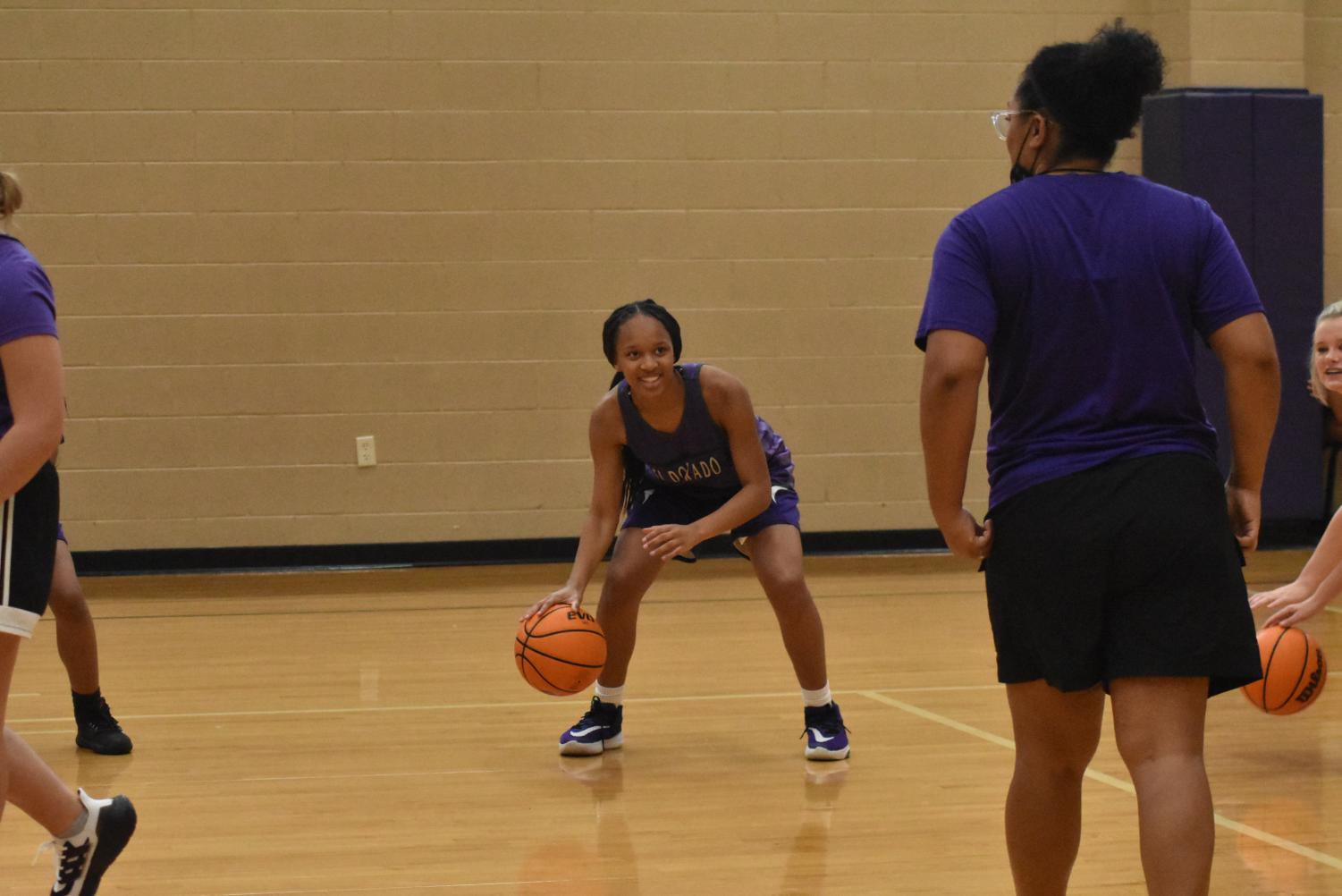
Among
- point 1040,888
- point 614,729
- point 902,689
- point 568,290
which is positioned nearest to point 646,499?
point 614,729

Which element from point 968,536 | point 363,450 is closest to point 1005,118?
point 968,536

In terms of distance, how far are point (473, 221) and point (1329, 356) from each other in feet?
16.4

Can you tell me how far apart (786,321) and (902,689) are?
11.4ft

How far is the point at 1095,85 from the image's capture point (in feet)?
6.43

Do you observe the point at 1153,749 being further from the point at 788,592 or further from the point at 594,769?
the point at 594,769

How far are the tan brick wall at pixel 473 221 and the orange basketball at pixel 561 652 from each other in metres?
4.14

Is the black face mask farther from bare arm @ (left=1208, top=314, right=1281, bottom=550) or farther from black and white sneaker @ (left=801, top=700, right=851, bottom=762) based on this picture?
black and white sneaker @ (left=801, top=700, right=851, bottom=762)

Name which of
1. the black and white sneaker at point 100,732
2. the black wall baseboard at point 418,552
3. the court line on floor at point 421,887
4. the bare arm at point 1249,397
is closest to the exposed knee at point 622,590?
the court line on floor at point 421,887

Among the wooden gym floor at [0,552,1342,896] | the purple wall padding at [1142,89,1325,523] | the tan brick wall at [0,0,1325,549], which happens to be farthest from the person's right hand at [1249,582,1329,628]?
the tan brick wall at [0,0,1325,549]

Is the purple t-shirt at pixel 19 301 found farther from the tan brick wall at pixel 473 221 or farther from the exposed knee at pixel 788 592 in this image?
the tan brick wall at pixel 473 221

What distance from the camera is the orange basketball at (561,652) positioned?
3.64 meters

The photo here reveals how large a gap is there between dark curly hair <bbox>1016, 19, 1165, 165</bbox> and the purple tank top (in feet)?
6.26

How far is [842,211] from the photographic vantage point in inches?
313

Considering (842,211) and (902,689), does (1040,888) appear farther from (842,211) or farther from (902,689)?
(842,211)
